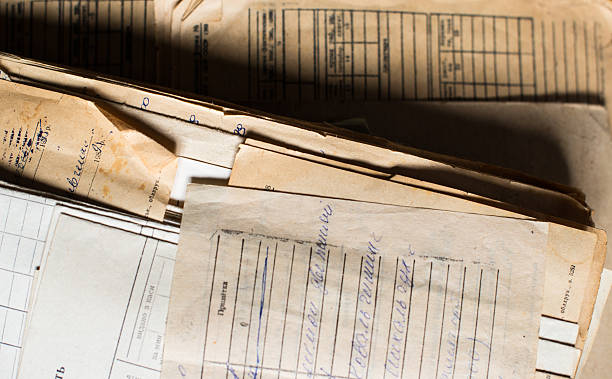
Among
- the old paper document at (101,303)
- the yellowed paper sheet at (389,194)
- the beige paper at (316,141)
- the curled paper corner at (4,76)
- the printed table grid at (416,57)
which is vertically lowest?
the old paper document at (101,303)

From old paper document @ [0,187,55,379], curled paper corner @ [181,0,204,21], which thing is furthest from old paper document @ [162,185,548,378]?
curled paper corner @ [181,0,204,21]

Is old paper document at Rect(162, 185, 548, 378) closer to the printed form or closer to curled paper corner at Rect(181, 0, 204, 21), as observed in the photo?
the printed form

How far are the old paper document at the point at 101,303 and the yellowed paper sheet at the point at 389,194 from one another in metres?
0.10

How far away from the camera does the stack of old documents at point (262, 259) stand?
41cm

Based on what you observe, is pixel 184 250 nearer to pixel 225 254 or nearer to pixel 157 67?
pixel 225 254

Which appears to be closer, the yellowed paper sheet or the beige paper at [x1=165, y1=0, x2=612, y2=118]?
the yellowed paper sheet

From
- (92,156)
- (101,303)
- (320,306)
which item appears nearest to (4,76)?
(92,156)

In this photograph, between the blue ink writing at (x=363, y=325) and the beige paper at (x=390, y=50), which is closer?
the blue ink writing at (x=363, y=325)

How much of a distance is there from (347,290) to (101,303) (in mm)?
237

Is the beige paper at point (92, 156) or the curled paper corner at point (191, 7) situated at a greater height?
the curled paper corner at point (191, 7)

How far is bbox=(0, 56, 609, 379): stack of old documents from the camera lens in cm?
41

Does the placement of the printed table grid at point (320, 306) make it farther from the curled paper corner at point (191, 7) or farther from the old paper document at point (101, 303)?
the curled paper corner at point (191, 7)

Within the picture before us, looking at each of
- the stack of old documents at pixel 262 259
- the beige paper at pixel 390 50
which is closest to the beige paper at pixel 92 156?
the stack of old documents at pixel 262 259

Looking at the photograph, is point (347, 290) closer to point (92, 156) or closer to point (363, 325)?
point (363, 325)
